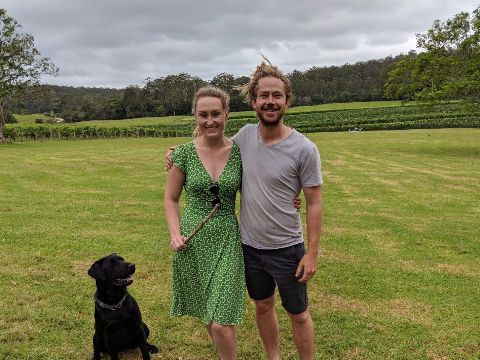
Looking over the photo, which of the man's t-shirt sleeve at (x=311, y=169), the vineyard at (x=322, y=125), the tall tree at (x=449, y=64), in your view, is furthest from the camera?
the vineyard at (x=322, y=125)

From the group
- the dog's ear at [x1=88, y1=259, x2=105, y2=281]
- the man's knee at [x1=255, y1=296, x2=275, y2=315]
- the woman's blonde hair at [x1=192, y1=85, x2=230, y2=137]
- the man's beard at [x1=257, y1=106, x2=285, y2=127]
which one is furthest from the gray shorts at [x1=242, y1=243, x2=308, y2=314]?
the dog's ear at [x1=88, y1=259, x2=105, y2=281]

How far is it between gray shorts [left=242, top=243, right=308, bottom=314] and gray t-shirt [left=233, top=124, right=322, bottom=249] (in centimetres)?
7

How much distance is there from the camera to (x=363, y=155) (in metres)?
26.7

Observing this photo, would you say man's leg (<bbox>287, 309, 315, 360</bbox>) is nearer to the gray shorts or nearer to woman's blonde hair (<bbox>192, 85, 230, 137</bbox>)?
the gray shorts

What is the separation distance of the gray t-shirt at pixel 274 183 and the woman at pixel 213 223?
0.32 feet

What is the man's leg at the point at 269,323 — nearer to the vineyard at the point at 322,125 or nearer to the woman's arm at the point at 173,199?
the woman's arm at the point at 173,199

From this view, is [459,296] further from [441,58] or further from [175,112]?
[175,112]

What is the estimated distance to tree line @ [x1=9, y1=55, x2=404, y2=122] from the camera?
95625 millimetres

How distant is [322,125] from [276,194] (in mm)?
59169

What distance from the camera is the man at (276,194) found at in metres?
3.38

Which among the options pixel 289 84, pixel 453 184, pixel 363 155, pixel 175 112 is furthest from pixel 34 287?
pixel 175 112

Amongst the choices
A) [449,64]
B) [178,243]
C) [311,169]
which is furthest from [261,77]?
[449,64]

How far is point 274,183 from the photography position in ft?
11.2

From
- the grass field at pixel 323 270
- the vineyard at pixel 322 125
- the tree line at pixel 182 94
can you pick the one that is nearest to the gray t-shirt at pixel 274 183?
the grass field at pixel 323 270
